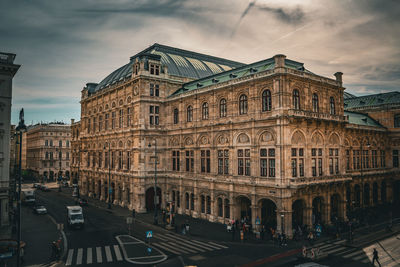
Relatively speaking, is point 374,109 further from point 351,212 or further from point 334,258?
point 334,258

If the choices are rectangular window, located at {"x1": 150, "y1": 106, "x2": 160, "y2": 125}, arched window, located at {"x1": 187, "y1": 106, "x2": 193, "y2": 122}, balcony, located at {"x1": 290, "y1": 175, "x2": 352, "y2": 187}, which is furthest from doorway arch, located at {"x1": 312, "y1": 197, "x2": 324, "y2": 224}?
rectangular window, located at {"x1": 150, "y1": 106, "x2": 160, "y2": 125}

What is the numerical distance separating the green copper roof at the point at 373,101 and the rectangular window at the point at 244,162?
3894cm

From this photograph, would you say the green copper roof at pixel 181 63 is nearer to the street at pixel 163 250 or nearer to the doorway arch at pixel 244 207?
the doorway arch at pixel 244 207

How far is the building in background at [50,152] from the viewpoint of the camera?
119m

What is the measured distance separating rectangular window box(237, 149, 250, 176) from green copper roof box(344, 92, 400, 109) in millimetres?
38942

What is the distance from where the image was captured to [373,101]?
218ft

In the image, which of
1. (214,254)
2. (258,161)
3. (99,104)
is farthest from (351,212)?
(99,104)

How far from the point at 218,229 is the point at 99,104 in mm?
44874

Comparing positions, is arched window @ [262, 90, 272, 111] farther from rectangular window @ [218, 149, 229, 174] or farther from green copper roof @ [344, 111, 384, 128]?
green copper roof @ [344, 111, 384, 128]

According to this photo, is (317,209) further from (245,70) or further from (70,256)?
(70,256)

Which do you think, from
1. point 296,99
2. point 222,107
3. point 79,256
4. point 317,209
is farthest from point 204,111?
point 79,256

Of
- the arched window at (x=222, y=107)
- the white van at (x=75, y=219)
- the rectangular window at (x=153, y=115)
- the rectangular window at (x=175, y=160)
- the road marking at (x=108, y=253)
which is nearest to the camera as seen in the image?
the road marking at (x=108, y=253)

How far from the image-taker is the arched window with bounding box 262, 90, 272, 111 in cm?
3922

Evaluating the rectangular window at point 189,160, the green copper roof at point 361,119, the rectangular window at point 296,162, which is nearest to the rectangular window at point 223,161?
the rectangular window at point 189,160
